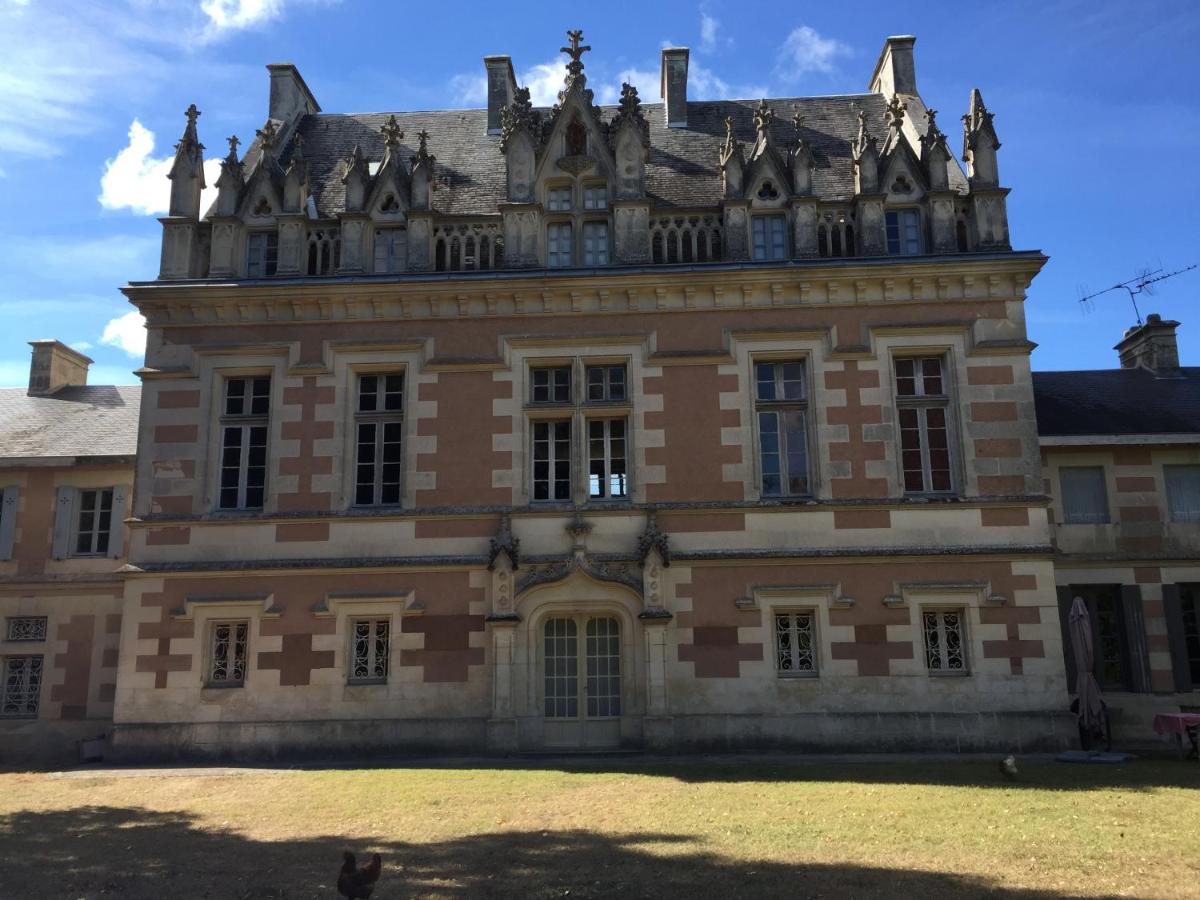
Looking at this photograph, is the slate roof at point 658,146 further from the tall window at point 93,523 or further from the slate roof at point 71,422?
the tall window at point 93,523

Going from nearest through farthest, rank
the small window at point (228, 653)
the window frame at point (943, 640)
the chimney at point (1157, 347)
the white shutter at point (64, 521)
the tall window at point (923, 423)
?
the window frame at point (943, 640) → the small window at point (228, 653) → the tall window at point (923, 423) → the white shutter at point (64, 521) → the chimney at point (1157, 347)

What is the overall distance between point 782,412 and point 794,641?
399 cm

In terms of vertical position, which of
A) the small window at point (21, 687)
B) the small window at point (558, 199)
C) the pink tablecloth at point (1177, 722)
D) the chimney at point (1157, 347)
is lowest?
the pink tablecloth at point (1177, 722)

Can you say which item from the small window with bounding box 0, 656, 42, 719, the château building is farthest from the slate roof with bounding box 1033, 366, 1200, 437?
the small window with bounding box 0, 656, 42, 719

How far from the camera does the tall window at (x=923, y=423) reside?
53.7ft

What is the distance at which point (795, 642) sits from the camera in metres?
15.8

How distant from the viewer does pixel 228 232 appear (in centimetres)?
1775

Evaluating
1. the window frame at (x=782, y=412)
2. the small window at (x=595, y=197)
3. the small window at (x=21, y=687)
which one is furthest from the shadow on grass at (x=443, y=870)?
the small window at (x=595, y=197)

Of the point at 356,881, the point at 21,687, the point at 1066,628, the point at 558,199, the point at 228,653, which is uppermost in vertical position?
the point at 558,199

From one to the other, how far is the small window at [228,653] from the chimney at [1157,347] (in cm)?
2028

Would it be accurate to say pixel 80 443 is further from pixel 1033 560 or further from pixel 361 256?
pixel 1033 560

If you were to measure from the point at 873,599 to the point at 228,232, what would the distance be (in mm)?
13433

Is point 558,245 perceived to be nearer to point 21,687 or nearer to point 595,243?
point 595,243

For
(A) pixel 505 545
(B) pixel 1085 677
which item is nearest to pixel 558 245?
(A) pixel 505 545
